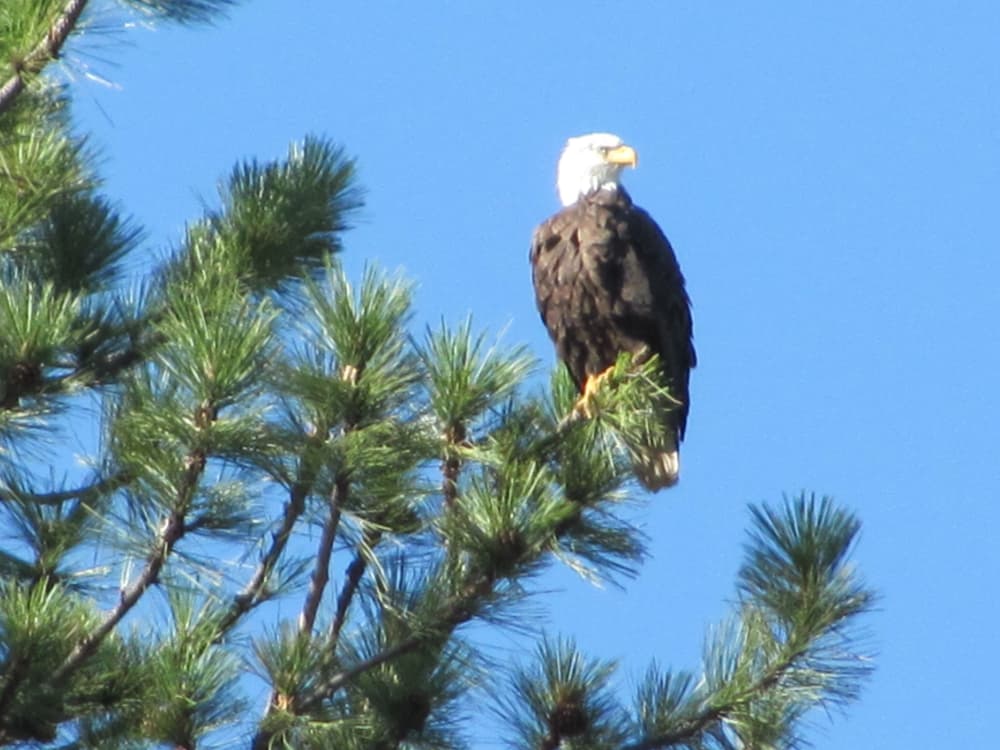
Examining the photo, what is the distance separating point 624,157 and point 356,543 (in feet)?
9.96

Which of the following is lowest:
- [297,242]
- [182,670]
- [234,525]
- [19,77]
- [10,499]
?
[182,670]

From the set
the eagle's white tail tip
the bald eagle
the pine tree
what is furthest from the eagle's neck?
the pine tree

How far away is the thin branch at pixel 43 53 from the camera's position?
4.24 meters

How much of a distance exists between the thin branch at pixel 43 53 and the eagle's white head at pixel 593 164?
272 centimetres

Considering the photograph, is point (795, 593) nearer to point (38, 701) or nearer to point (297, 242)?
point (38, 701)

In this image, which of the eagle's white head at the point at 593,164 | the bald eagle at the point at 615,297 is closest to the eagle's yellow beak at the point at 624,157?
the eagle's white head at the point at 593,164

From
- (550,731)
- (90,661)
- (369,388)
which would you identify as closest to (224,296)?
(369,388)

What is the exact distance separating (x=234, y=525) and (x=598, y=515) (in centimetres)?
69

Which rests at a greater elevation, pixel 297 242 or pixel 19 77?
pixel 297 242

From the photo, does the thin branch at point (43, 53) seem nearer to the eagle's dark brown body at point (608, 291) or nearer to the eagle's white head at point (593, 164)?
→ the eagle's dark brown body at point (608, 291)

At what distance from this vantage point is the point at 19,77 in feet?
13.9

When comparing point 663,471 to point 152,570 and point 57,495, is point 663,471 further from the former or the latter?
point 152,570

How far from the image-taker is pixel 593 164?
22.8ft

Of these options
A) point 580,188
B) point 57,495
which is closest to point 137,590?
point 57,495
